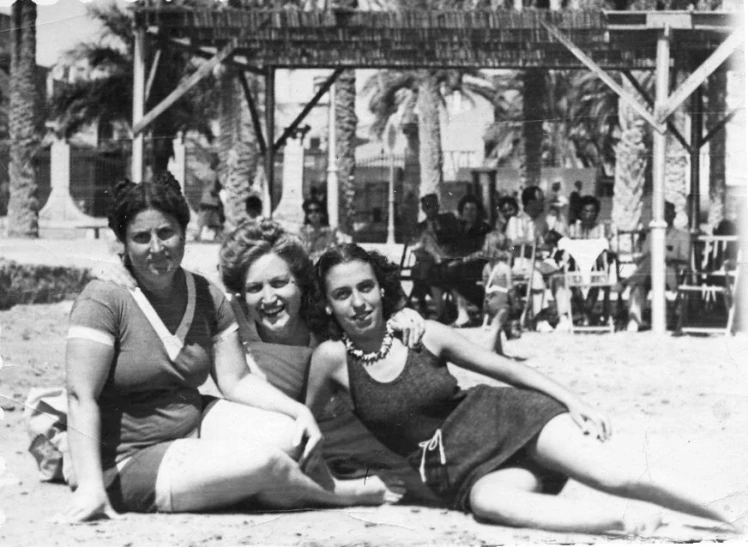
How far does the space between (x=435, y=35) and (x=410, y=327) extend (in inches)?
139

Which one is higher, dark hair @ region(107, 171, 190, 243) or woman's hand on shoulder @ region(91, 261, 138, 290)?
dark hair @ region(107, 171, 190, 243)

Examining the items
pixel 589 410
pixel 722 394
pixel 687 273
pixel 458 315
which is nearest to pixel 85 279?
pixel 458 315

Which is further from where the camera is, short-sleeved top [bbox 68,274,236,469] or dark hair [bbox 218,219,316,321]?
dark hair [bbox 218,219,316,321]

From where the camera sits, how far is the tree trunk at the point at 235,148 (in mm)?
6566

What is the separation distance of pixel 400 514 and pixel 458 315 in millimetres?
1861

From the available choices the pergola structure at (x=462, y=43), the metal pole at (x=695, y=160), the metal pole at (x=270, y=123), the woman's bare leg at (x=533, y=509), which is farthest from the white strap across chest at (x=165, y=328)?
the metal pole at (x=695, y=160)

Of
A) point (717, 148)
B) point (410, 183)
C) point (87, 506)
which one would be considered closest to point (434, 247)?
point (410, 183)

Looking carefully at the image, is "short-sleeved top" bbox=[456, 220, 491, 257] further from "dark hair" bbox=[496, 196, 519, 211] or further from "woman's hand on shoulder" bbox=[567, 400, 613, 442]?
"woman's hand on shoulder" bbox=[567, 400, 613, 442]

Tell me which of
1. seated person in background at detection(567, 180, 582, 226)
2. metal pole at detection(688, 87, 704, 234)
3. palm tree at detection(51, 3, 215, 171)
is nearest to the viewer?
palm tree at detection(51, 3, 215, 171)

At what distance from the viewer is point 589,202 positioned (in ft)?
23.7

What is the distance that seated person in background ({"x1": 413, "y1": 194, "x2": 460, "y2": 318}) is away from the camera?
5.80m

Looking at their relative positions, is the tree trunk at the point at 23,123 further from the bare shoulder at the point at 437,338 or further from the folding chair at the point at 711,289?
the folding chair at the point at 711,289

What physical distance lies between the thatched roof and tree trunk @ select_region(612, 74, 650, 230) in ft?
3.75

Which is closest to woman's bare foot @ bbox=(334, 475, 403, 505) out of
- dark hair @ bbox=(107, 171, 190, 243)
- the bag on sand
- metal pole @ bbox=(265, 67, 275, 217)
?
the bag on sand
